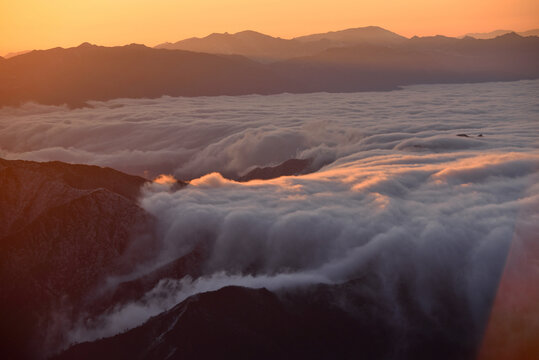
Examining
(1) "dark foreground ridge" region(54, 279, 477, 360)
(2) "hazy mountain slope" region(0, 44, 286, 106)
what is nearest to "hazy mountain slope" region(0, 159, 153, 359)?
Result: (1) "dark foreground ridge" region(54, 279, 477, 360)

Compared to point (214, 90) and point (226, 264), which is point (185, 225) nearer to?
point (226, 264)

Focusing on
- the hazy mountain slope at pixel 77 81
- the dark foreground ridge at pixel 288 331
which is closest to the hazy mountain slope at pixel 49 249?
the dark foreground ridge at pixel 288 331

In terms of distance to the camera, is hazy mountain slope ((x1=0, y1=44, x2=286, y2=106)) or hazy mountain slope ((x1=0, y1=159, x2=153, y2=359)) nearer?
hazy mountain slope ((x1=0, y1=159, x2=153, y2=359))

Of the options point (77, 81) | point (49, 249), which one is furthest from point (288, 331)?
point (77, 81)

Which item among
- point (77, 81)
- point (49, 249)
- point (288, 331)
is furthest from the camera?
point (77, 81)

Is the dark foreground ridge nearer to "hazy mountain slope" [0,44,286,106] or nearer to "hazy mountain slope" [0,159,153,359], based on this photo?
"hazy mountain slope" [0,159,153,359]

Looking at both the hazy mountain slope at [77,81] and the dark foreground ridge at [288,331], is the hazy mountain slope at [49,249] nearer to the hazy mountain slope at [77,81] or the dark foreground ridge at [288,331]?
the dark foreground ridge at [288,331]

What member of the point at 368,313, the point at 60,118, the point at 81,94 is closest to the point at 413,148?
the point at 368,313

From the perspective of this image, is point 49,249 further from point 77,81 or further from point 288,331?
point 77,81
